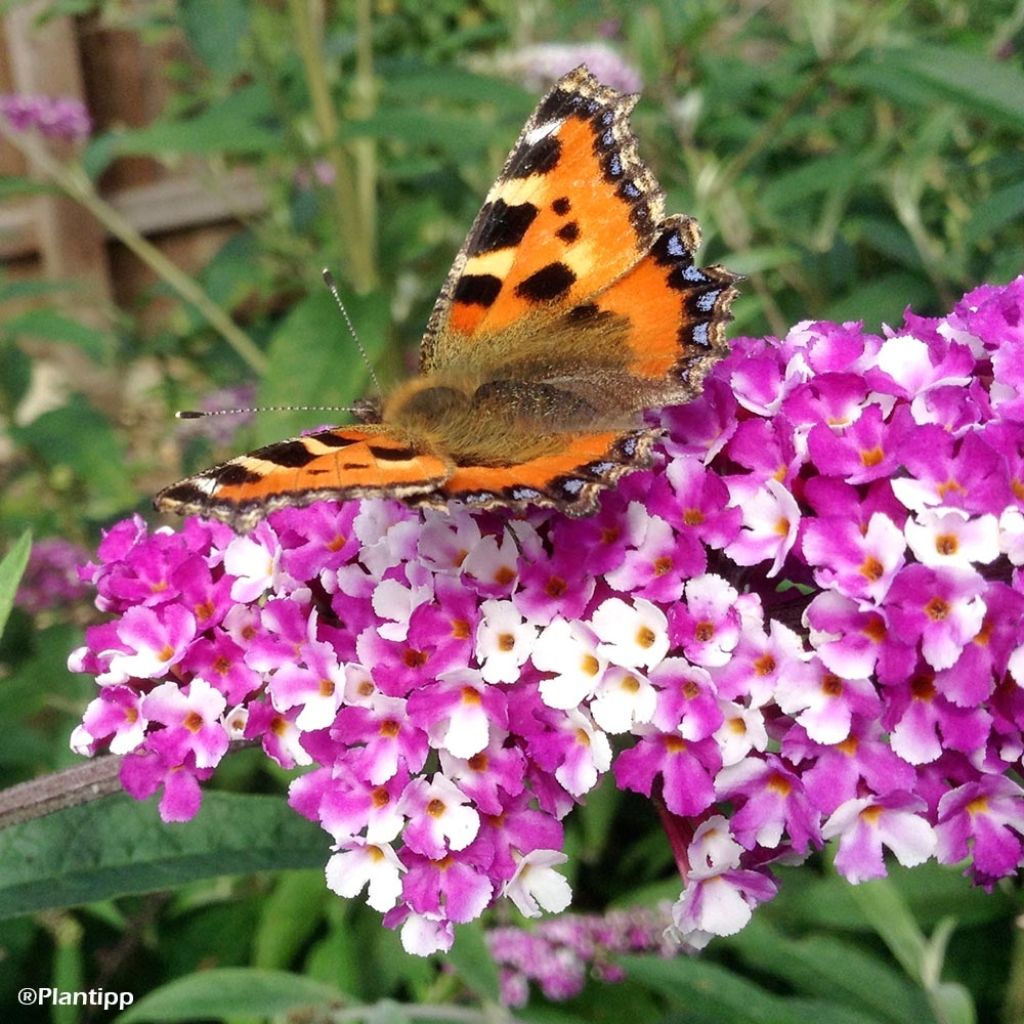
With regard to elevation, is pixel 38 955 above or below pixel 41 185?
below

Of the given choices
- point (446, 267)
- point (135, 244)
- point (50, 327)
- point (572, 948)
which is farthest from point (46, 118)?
point (572, 948)

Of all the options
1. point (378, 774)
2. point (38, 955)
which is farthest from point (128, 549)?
point (38, 955)

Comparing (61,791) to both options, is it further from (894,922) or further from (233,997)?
(894,922)

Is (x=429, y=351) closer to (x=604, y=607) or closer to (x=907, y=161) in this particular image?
(x=604, y=607)

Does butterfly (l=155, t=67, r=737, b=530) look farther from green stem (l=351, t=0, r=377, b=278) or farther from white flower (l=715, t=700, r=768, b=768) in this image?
green stem (l=351, t=0, r=377, b=278)

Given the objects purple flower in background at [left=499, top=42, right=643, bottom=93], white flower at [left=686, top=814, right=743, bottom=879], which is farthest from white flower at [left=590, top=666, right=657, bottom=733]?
purple flower in background at [left=499, top=42, right=643, bottom=93]

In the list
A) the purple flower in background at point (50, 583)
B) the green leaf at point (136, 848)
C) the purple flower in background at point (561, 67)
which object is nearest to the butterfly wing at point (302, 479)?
the green leaf at point (136, 848)
